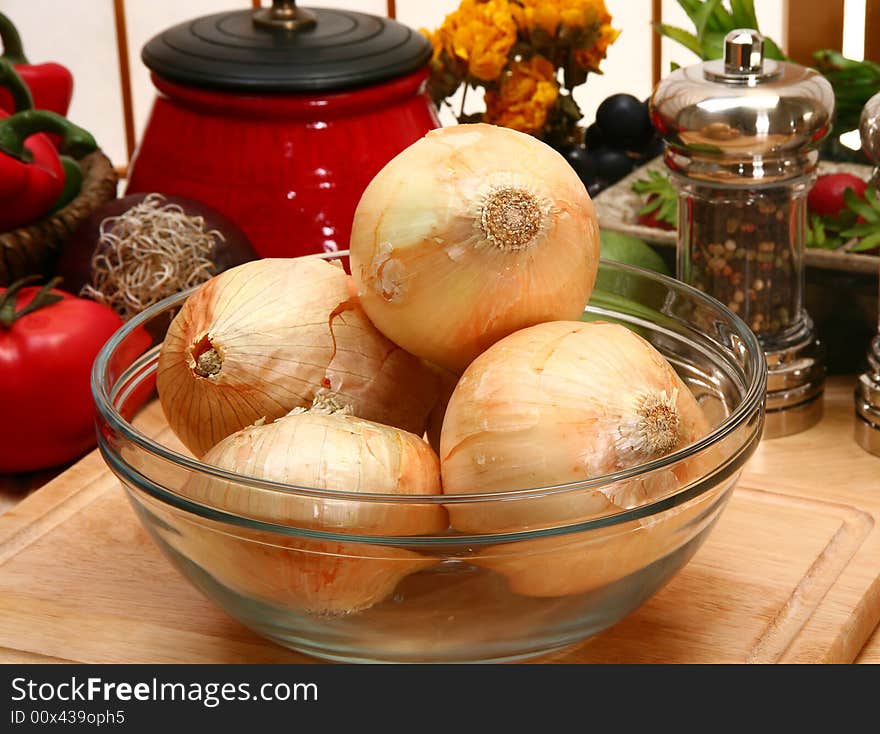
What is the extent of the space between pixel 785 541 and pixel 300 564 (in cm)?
27

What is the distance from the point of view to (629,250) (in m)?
0.84

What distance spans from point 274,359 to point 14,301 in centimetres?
32

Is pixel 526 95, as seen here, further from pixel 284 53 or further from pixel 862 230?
pixel 862 230

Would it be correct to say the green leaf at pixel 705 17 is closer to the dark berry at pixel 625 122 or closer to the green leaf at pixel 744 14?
the green leaf at pixel 744 14

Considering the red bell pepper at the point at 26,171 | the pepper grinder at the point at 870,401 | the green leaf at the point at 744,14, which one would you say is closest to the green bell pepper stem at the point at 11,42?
the red bell pepper at the point at 26,171

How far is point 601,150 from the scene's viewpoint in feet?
3.54

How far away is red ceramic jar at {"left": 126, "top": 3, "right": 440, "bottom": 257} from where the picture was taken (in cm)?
90

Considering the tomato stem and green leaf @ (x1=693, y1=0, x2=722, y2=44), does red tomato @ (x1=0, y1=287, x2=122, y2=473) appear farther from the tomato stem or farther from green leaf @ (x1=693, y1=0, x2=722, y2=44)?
green leaf @ (x1=693, y1=0, x2=722, y2=44)

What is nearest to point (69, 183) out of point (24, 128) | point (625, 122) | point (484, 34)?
point (24, 128)

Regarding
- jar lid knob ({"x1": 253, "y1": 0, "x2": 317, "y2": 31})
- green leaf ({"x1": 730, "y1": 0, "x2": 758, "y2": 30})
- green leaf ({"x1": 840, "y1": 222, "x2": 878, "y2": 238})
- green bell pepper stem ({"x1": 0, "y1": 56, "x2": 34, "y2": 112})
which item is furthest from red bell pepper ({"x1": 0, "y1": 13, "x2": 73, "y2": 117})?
green leaf ({"x1": 840, "y1": 222, "x2": 878, "y2": 238})

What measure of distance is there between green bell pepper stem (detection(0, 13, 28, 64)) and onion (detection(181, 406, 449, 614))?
2.18 ft

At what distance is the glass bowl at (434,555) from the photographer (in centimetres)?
45

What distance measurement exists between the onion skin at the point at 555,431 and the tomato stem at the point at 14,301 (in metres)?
0.39
